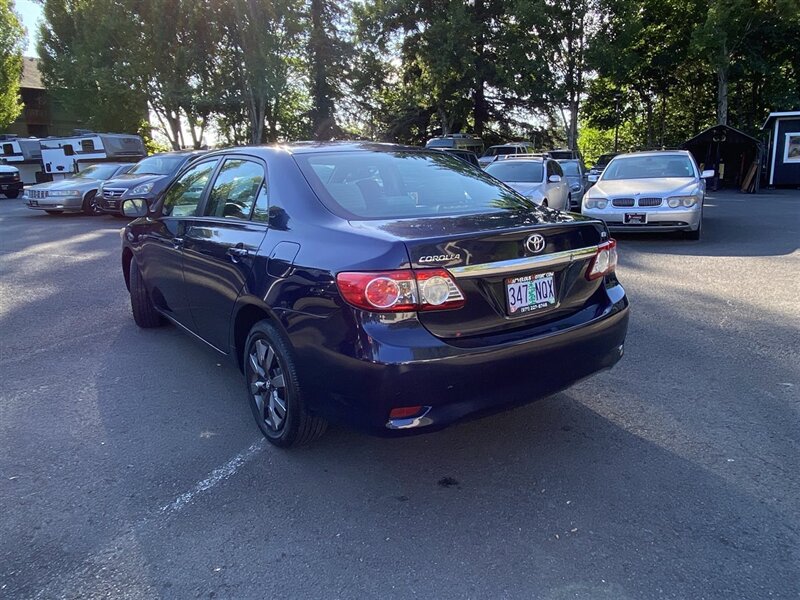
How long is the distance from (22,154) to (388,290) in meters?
30.9

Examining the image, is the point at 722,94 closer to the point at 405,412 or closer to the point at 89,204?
the point at 89,204

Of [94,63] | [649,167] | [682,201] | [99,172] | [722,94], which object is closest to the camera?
[682,201]

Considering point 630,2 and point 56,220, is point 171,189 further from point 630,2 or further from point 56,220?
point 630,2

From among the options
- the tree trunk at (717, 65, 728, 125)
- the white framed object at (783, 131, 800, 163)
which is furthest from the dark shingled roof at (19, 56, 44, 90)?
the white framed object at (783, 131, 800, 163)

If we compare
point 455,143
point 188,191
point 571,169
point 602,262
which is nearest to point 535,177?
point 571,169

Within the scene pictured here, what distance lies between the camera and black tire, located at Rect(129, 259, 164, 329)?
5.44 meters

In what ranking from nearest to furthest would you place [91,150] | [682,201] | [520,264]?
[520,264] → [682,201] → [91,150]

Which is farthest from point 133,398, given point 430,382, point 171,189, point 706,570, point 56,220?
point 56,220

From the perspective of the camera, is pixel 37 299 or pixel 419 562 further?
pixel 37 299

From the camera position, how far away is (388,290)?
103 inches

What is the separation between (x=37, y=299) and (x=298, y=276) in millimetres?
5336

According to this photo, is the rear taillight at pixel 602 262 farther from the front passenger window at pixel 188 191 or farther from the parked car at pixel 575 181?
the parked car at pixel 575 181

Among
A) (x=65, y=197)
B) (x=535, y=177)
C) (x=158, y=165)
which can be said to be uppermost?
(x=158, y=165)

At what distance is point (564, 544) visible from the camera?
2.53 metres
